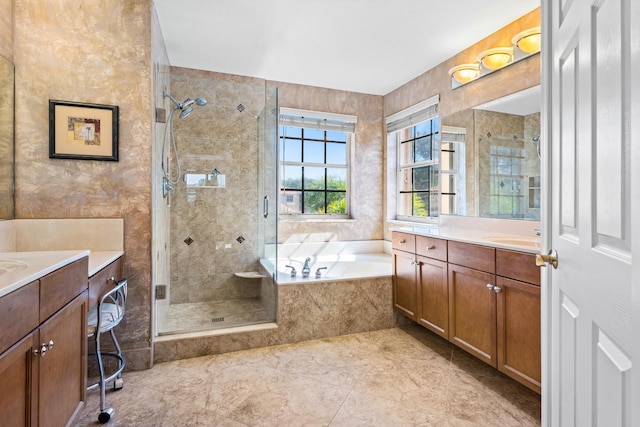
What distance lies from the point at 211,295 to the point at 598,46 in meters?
2.98

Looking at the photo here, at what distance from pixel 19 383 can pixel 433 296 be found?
7.30ft

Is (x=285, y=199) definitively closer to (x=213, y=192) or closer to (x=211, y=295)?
(x=213, y=192)

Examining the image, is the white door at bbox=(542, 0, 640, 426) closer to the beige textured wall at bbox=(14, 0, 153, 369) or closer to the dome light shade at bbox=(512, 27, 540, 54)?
the dome light shade at bbox=(512, 27, 540, 54)

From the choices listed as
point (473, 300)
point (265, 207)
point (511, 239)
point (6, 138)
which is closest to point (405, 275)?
point (473, 300)

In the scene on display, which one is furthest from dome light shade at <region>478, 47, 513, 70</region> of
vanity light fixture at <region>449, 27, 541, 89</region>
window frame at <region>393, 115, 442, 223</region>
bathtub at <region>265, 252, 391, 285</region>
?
bathtub at <region>265, 252, 391, 285</region>

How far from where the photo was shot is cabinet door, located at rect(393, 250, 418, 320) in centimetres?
262

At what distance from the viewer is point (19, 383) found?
3.28ft

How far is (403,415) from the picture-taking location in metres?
1.70

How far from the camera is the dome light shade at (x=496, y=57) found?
2449mm

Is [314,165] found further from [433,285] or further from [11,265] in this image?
[11,265]

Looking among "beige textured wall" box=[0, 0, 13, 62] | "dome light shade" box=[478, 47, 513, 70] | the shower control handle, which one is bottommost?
the shower control handle

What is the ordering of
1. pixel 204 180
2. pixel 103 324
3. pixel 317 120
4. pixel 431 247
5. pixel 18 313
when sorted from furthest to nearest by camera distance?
pixel 317 120, pixel 204 180, pixel 431 247, pixel 103 324, pixel 18 313

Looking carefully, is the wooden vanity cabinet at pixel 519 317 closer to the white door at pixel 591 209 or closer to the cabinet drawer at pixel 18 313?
the white door at pixel 591 209

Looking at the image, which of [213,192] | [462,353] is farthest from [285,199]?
[462,353]
